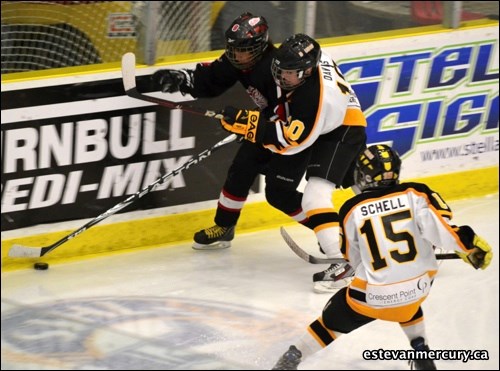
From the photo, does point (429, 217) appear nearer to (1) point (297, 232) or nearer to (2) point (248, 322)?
A: (2) point (248, 322)

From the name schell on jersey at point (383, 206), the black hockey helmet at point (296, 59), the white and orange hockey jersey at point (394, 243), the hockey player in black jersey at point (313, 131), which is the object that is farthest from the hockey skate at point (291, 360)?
the black hockey helmet at point (296, 59)

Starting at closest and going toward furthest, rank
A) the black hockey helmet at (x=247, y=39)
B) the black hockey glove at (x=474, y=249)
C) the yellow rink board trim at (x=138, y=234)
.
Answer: the black hockey glove at (x=474, y=249) < the black hockey helmet at (x=247, y=39) < the yellow rink board trim at (x=138, y=234)

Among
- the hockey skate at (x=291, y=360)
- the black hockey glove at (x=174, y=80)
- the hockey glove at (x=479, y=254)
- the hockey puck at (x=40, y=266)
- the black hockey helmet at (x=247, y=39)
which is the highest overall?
the black hockey helmet at (x=247, y=39)

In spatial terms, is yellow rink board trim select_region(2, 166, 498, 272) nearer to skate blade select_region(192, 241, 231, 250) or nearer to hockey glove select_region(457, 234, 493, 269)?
skate blade select_region(192, 241, 231, 250)

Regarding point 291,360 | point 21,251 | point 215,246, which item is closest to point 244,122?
point 215,246

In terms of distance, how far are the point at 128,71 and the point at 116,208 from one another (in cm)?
64

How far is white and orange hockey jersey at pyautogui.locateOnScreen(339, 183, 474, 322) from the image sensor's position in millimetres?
3668

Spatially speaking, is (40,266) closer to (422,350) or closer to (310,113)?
(310,113)

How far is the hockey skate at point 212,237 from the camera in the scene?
5.30 metres

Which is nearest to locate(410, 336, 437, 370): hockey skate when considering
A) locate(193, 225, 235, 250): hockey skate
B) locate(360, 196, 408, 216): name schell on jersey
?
locate(360, 196, 408, 216): name schell on jersey

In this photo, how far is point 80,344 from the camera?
14.5 feet

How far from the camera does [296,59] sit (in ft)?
14.7

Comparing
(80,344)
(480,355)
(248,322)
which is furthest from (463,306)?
(80,344)

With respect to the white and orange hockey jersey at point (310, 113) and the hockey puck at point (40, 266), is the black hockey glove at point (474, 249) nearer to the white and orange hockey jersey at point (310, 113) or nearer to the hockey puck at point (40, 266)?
the white and orange hockey jersey at point (310, 113)
